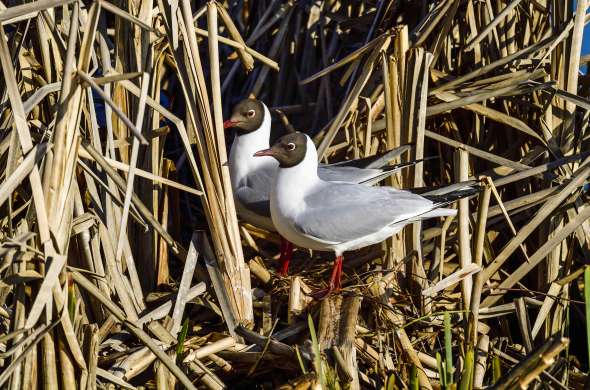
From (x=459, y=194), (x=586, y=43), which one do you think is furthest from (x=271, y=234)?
(x=586, y=43)

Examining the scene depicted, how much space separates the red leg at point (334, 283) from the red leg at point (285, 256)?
0.88 feet

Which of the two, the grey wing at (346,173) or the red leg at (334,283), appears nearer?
the red leg at (334,283)

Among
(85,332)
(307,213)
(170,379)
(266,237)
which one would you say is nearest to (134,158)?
(85,332)

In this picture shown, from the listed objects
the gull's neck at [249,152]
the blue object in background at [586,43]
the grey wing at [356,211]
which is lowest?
the grey wing at [356,211]

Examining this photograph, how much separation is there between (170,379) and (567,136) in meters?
2.27

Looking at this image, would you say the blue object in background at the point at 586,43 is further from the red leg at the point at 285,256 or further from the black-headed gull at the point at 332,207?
the red leg at the point at 285,256

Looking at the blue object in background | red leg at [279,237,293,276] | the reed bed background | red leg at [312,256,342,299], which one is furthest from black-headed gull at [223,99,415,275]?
the blue object in background

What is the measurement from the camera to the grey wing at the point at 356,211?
165 inches

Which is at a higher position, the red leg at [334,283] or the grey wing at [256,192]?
the grey wing at [256,192]

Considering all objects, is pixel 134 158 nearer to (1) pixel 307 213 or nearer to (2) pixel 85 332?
(2) pixel 85 332

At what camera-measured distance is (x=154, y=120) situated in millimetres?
4262

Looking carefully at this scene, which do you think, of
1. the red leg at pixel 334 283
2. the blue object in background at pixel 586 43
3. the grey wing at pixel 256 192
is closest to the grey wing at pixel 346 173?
the grey wing at pixel 256 192

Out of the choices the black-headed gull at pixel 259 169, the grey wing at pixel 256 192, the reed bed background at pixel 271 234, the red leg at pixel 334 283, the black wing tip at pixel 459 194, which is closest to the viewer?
the reed bed background at pixel 271 234

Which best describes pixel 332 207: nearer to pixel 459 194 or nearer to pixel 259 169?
pixel 459 194
